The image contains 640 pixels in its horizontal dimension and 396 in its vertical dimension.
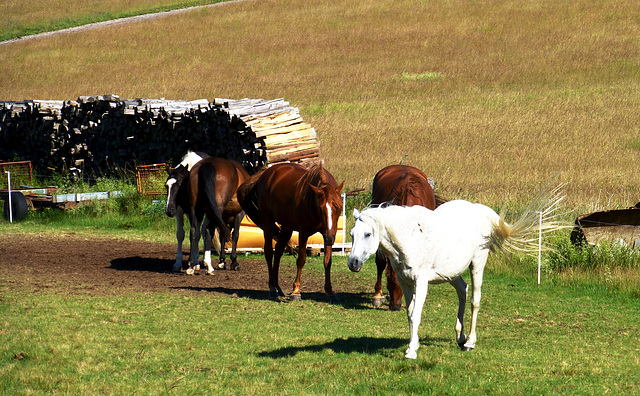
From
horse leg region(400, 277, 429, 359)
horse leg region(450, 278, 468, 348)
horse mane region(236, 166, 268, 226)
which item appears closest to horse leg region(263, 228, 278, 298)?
horse mane region(236, 166, 268, 226)

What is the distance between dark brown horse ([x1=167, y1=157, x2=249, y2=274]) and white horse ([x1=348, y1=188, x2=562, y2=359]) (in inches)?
238

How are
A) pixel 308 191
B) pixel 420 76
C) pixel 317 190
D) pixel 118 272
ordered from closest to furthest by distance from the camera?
pixel 317 190
pixel 308 191
pixel 118 272
pixel 420 76

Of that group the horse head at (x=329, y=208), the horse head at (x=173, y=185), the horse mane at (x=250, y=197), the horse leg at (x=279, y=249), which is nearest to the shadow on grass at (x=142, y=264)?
the horse head at (x=173, y=185)

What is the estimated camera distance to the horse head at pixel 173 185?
1303 cm

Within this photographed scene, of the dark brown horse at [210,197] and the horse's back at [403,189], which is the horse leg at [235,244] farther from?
the horse's back at [403,189]

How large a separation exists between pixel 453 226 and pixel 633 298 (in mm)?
4515

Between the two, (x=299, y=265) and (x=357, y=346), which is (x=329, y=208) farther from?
(x=357, y=346)

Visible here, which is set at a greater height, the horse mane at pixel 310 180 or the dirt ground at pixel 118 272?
the horse mane at pixel 310 180

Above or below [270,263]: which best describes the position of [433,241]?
above

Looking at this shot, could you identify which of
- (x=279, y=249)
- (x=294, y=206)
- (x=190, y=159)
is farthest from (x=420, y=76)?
(x=294, y=206)

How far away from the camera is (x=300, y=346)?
7.93 m

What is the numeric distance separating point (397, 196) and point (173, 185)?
4.94 metres

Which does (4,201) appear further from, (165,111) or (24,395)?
(24,395)

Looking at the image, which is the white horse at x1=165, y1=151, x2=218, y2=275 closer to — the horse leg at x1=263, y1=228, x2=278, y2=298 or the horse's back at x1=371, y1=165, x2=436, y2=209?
the horse leg at x1=263, y1=228, x2=278, y2=298
